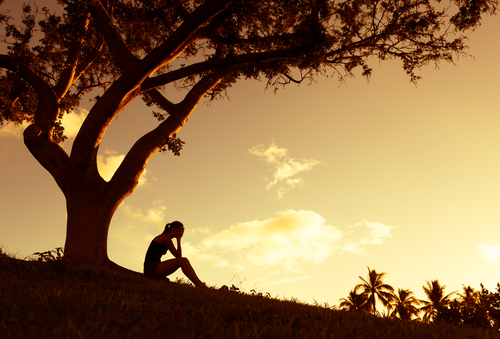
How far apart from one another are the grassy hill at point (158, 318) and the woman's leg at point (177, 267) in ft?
6.66

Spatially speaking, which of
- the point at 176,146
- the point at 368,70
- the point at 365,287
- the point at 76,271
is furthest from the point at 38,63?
the point at 365,287

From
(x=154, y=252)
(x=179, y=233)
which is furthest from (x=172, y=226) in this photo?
(x=154, y=252)

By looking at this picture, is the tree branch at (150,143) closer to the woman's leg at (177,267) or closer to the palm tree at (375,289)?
the woman's leg at (177,267)

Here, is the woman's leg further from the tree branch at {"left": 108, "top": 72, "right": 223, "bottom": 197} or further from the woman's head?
the tree branch at {"left": 108, "top": 72, "right": 223, "bottom": 197}

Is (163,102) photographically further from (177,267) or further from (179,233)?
(177,267)

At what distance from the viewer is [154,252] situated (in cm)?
695

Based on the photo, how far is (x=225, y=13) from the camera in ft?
29.7

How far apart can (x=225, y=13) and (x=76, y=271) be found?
7646 millimetres

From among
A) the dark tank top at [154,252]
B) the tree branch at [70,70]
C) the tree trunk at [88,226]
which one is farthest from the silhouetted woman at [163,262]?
the tree branch at [70,70]

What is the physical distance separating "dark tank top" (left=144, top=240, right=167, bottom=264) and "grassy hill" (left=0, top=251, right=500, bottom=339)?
7.68 ft

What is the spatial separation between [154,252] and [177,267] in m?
0.66

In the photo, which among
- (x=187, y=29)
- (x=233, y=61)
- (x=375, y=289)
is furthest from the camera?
(x=375, y=289)

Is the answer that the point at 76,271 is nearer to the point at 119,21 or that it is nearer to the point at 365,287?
the point at 119,21

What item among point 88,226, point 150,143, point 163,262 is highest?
point 150,143
